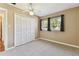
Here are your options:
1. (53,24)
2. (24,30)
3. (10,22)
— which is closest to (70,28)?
(53,24)

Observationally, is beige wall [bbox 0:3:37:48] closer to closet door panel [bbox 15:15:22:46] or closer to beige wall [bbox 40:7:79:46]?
closet door panel [bbox 15:15:22:46]

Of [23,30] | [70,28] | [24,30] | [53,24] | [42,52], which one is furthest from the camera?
[53,24]

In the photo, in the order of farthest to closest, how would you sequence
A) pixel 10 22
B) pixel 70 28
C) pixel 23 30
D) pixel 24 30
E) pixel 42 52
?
pixel 24 30
pixel 23 30
pixel 70 28
pixel 10 22
pixel 42 52

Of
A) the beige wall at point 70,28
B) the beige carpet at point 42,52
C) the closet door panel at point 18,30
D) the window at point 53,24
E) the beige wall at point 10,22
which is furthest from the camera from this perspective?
the window at point 53,24

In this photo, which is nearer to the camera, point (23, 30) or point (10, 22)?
point (10, 22)

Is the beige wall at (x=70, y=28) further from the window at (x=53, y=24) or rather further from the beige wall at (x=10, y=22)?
the beige wall at (x=10, y=22)

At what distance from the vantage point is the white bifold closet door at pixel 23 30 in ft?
15.6

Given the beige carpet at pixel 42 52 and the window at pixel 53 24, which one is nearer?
the beige carpet at pixel 42 52

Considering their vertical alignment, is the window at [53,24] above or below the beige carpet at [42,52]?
above

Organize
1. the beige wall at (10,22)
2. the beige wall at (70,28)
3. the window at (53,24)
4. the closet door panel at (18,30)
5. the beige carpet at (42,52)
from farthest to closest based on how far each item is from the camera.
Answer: the window at (53,24), the closet door panel at (18,30), the beige wall at (70,28), the beige wall at (10,22), the beige carpet at (42,52)

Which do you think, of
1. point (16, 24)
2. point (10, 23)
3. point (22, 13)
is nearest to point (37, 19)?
point (22, 13)

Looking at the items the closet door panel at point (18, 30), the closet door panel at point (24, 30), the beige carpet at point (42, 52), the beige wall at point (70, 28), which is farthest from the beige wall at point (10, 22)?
the beige wall at point (70, 28)

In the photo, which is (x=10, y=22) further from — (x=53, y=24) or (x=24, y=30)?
(x=53, y=24)

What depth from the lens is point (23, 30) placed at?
5359mm
